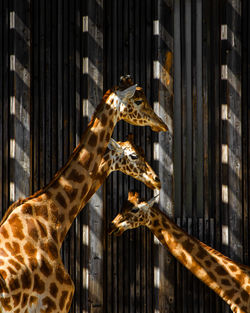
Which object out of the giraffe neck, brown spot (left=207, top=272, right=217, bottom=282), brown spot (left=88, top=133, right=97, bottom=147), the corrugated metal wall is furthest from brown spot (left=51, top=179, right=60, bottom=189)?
brown spot (left=207, top=272, right=217, bottom=282)

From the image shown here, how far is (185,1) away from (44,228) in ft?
10.0

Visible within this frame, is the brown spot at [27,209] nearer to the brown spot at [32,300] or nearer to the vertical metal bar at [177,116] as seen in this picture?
the brown spot at [32,300]

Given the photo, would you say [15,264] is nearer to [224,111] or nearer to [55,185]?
[55,185]

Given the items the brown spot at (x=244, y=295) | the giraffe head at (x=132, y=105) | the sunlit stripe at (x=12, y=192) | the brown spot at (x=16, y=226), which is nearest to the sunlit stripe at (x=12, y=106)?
the sunlit stripe at (x=12, y=192)

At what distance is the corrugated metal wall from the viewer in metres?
3.94

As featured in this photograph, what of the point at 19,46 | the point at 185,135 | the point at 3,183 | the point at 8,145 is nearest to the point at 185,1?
the point at 185,135

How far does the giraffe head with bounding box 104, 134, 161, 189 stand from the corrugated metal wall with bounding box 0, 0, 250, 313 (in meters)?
1.05

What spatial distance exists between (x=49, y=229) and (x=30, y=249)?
0.17 m

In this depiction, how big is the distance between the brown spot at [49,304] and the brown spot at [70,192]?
610 millimetres

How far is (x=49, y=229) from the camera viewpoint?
226 cm

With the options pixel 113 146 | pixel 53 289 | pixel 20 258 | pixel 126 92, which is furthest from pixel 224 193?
pixel 20 258

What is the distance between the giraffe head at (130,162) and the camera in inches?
110

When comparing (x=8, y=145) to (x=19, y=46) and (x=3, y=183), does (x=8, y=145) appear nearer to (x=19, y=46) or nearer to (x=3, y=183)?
(x=3, y=183)

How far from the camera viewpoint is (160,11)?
157 inches
